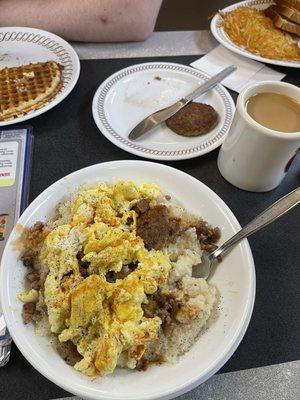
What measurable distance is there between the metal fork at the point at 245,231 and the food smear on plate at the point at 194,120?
438 millimetres

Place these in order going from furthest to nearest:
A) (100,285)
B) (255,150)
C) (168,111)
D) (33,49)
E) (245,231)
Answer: (33,49)
(168,111)
(255,150)
(245,231)
(100,285)

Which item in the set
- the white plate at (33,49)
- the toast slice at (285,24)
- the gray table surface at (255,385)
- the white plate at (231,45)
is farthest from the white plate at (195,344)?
the toast slice at (285,24)

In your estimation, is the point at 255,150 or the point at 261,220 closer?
the point at 261,220

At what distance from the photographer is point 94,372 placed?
684 mm

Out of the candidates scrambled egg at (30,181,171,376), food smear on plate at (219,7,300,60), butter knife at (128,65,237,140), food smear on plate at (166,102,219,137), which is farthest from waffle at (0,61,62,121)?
food smear on plate at (219,7,300,60)

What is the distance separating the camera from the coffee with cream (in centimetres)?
100

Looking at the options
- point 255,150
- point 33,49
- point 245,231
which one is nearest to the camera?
point 245,231

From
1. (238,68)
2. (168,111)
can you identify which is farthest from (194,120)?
(238,68)

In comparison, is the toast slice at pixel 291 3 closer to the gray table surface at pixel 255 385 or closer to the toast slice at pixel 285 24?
the toast slice at pixel 285 24

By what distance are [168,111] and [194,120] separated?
99 millimetres

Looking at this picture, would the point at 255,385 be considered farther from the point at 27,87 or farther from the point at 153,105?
the point at 27,87

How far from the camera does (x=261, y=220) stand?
0.87 metres

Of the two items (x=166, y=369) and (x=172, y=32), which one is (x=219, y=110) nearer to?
(x=172, y=32)

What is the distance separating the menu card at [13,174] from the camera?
3.37 feet
